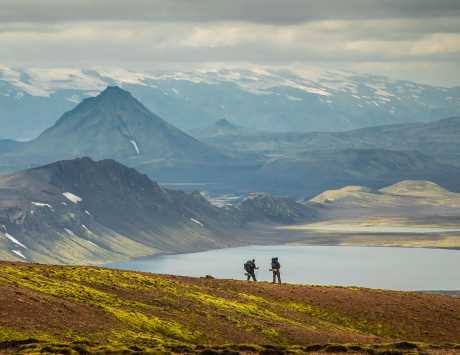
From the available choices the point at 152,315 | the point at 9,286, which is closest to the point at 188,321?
the point at 152,315

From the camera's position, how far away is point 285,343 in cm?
10038

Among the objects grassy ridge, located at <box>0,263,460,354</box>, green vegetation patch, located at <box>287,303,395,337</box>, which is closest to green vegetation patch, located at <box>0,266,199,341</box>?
grassy ridge, located at <box>0,263,460,354</box>

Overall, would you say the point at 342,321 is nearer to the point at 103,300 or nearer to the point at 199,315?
the point at 199,315

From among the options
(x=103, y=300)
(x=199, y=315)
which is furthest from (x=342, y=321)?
(x=103, y=300)

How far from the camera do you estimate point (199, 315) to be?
10669 cm

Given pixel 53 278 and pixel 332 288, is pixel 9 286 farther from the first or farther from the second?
pixel 332 288

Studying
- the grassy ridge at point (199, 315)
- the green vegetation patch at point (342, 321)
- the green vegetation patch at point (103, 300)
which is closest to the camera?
the grassy ridge at point (199, 315)

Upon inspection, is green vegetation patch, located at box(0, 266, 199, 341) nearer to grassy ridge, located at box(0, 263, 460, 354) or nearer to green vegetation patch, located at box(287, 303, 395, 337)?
grassy ridge, located at box(0, 263, 460, 354)

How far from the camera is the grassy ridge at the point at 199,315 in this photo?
88938 millimetres

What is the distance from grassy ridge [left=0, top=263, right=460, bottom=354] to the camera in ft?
292

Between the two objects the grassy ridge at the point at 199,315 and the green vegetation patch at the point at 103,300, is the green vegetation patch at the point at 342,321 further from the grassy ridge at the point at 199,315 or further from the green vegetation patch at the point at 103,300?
the green vegetation patch at the point at 103,300

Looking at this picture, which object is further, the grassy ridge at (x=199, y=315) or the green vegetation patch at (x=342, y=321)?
the green vegetation patch at (x=342, y=321)

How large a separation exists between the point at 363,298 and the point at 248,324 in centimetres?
2373

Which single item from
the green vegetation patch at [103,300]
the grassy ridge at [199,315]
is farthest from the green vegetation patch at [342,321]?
the green vegetation patch at [103,300]
